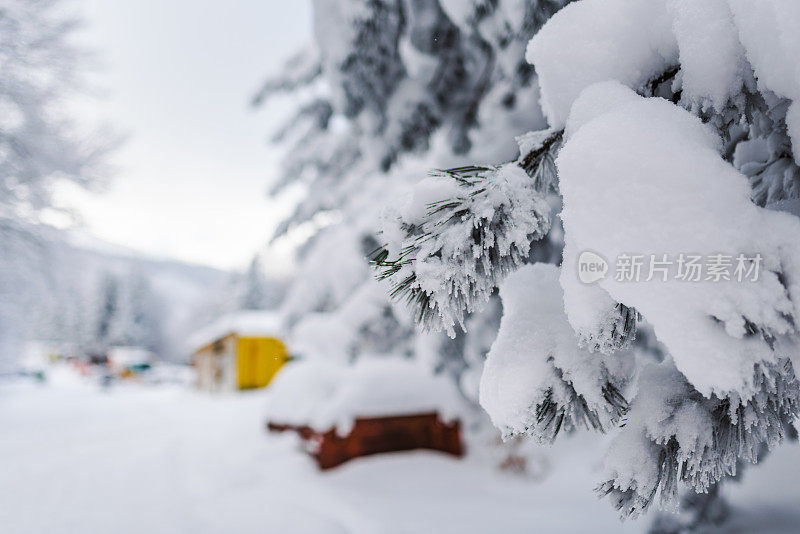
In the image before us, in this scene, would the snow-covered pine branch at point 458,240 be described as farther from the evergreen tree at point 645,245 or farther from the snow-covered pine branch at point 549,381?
the snow-covered pine branch at point 549,381

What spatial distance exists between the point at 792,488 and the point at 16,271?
14523 mm

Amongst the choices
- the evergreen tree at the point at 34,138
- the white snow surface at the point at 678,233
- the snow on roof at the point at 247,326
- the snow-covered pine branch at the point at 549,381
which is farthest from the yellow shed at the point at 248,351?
the white snow surface at the point at 678,233

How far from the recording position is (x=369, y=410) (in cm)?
553

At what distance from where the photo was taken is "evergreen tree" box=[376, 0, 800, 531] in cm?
62

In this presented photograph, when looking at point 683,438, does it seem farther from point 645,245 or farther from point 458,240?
point 458,240

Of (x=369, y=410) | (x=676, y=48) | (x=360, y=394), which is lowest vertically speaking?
(x=369, y=410)

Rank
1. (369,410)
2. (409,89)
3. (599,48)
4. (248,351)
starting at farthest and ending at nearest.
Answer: (248,351), (369,410), (409,89), (599,48)

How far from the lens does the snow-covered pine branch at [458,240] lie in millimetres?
763

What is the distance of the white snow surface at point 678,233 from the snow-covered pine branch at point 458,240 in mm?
92

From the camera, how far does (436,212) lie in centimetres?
82

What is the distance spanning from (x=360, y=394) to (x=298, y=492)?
1.38 m

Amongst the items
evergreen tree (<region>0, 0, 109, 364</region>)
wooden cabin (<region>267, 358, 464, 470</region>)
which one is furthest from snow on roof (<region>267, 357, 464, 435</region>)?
evergreen tree (<region>0, 0, 109, 364</region>)

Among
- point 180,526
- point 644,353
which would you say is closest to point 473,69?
point 644,353

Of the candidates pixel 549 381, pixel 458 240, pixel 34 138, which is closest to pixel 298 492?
pixel 549 381
